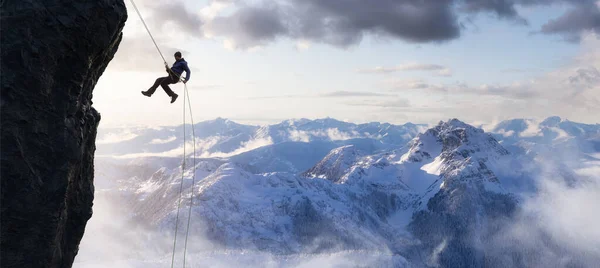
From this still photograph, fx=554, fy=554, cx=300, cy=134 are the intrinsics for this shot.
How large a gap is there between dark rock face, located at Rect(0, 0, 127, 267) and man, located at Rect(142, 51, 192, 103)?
8141mm

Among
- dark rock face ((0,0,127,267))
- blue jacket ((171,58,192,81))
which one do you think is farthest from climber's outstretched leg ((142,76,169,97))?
dark rock face ((0,0,127,267))

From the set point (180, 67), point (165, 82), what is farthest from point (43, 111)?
point (165, 82)

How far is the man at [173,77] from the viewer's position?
28891 mm

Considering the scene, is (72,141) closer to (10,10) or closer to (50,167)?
(50,167)

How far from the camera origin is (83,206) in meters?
22.3

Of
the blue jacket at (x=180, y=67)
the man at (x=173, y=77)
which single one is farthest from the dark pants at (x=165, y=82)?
the blue jacket at (x=180, y=67)

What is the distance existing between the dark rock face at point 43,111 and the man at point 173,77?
8141mm

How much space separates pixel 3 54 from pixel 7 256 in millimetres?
6506

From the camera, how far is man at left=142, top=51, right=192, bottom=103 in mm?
28891

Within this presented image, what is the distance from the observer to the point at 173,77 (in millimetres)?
29609

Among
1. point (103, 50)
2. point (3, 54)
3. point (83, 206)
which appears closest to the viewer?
point (3, 54)

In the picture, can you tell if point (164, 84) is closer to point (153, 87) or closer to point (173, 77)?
point (153, 87)

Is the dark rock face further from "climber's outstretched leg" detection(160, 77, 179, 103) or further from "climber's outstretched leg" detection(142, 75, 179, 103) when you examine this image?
"climber's outstretched leg" detection(160, 77, 179, 103)

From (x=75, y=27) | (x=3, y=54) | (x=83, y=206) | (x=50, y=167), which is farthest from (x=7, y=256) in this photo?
(x=75, y=27)
